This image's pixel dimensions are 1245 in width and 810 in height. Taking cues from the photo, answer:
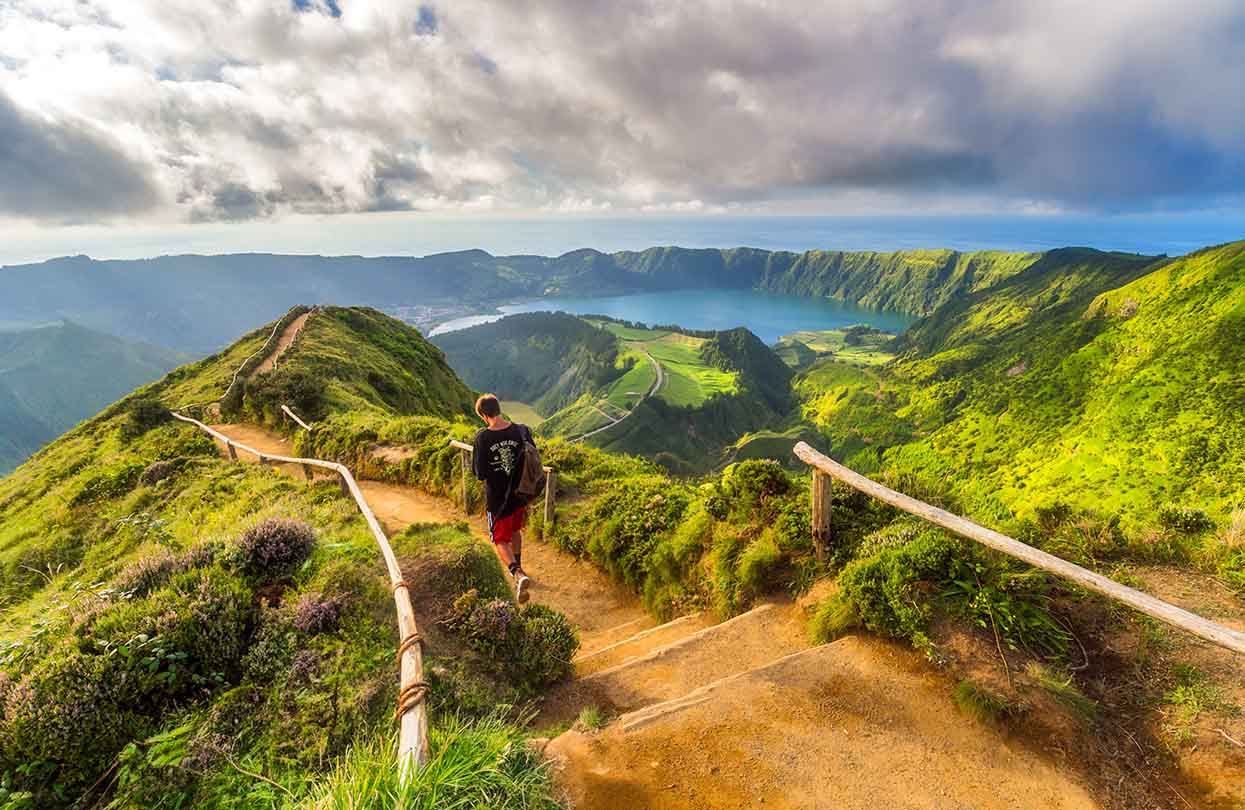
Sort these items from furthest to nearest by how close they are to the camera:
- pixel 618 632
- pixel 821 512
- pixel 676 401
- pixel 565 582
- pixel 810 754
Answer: pixel 676 401 < pixel 565 582 < pixel 618 632 < pixel 821 512 < pixel 810 754

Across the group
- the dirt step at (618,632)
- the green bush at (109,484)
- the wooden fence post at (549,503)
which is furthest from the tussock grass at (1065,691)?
the green bush at (109,484)

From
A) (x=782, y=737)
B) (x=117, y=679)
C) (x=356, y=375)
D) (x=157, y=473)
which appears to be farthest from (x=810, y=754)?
(x=356, y=375)

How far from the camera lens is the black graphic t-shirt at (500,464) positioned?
729 cm

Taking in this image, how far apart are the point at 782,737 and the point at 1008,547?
8.70 ft

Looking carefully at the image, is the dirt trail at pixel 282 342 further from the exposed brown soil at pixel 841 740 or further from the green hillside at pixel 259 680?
the exposed brown soil at pixel 841 740

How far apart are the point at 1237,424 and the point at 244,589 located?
9519 centimetres

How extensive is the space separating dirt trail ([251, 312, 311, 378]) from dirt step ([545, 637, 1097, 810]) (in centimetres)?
3256

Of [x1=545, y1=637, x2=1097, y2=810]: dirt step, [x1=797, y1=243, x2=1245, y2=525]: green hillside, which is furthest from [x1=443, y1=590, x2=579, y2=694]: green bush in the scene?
[x1=797, y1=243, x2=1245, y2=525]: green hillside

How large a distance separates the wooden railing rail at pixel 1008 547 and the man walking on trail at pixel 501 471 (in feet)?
12.8

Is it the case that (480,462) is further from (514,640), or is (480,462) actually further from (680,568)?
(680,568)

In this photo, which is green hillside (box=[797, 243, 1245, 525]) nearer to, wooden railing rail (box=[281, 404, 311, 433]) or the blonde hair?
the blonde hair

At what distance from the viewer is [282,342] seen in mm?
40719

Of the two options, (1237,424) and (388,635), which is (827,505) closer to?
(388,635)

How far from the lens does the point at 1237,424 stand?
6259 cm
